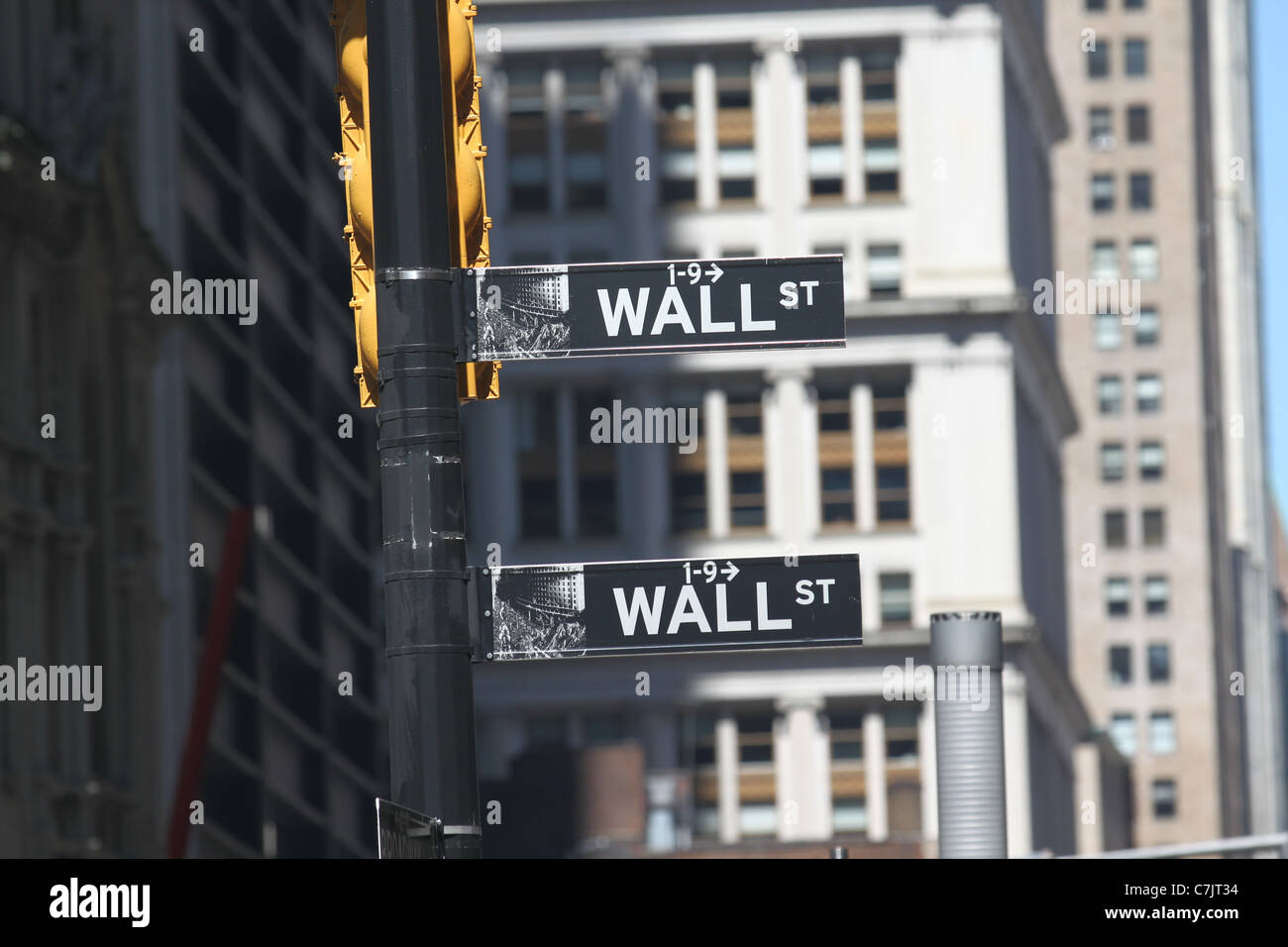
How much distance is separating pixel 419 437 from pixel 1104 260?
442 feet

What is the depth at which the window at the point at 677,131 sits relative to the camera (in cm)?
8675

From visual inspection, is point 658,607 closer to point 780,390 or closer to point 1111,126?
point 780,390

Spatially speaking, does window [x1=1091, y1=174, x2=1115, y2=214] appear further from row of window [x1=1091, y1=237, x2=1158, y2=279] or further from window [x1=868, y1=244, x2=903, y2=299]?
window [x1=868, y1=244, x2=903, y2=299]

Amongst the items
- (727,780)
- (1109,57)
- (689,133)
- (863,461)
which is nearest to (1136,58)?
(1109,57)

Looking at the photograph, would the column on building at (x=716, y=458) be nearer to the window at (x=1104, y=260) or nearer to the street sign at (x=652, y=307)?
the window at (x=1104, y=260)

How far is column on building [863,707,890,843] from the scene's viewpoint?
82.5 metres

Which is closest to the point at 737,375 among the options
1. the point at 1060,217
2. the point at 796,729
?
the point at 796,729

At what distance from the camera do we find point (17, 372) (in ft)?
145

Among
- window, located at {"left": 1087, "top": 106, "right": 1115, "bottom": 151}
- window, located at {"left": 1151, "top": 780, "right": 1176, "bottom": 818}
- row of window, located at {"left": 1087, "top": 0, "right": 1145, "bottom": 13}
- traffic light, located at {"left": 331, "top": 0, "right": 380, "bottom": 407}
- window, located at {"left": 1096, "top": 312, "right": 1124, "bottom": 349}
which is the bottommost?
window, located at {"left": 1151, "top": 780, "right": 1176, "bottom": 818}

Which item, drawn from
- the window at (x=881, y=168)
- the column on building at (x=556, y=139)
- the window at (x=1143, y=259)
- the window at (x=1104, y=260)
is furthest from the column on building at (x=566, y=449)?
the window at (x=1143, y=259)

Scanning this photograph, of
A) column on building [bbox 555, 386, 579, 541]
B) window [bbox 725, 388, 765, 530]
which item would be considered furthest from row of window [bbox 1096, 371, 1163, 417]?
column on building [bbox 555, 386, 579, 541]

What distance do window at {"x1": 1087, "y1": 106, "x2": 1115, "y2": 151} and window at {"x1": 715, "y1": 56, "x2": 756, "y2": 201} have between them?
189 ft

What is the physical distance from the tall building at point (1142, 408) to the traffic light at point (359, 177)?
130 m
